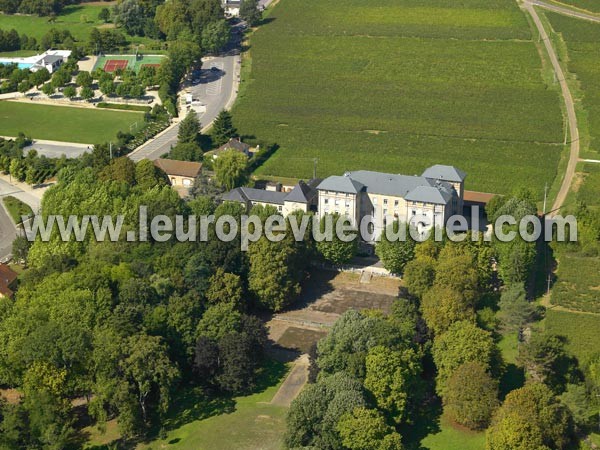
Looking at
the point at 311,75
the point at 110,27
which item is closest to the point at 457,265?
the point at 311,75

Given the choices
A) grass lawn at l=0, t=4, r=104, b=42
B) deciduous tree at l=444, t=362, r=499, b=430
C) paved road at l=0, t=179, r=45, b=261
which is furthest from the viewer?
grass lawn at l=0, t=4, r=104, b=42

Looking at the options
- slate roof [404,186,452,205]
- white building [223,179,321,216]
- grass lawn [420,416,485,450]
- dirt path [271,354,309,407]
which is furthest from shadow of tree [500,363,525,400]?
white building [223,179,321,216]

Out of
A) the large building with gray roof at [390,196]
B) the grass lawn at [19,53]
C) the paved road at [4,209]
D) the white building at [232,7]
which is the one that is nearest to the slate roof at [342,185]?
the large building with gray roof at [390,196]

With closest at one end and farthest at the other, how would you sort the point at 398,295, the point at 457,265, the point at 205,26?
the point at 457,265, the point at 398,295, the point at 205,26

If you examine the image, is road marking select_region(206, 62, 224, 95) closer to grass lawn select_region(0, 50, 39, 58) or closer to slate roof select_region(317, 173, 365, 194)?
grass lawn select_region(0, 50, 39, 58)

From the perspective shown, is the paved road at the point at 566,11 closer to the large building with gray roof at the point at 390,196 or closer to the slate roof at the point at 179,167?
the large building with gray roof at the point at 390,196

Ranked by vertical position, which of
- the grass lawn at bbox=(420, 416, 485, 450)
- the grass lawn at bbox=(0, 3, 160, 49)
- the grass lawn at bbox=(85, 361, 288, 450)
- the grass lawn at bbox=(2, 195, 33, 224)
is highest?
the grass lawn at bbox=(0, 3, 160, 49)

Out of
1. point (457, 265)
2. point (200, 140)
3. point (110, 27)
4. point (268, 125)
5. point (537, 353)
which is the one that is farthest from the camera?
point (110, 27)

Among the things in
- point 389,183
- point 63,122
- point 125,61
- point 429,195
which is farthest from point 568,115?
point 125,61

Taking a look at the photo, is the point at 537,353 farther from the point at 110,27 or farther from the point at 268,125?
the point at 110,27
